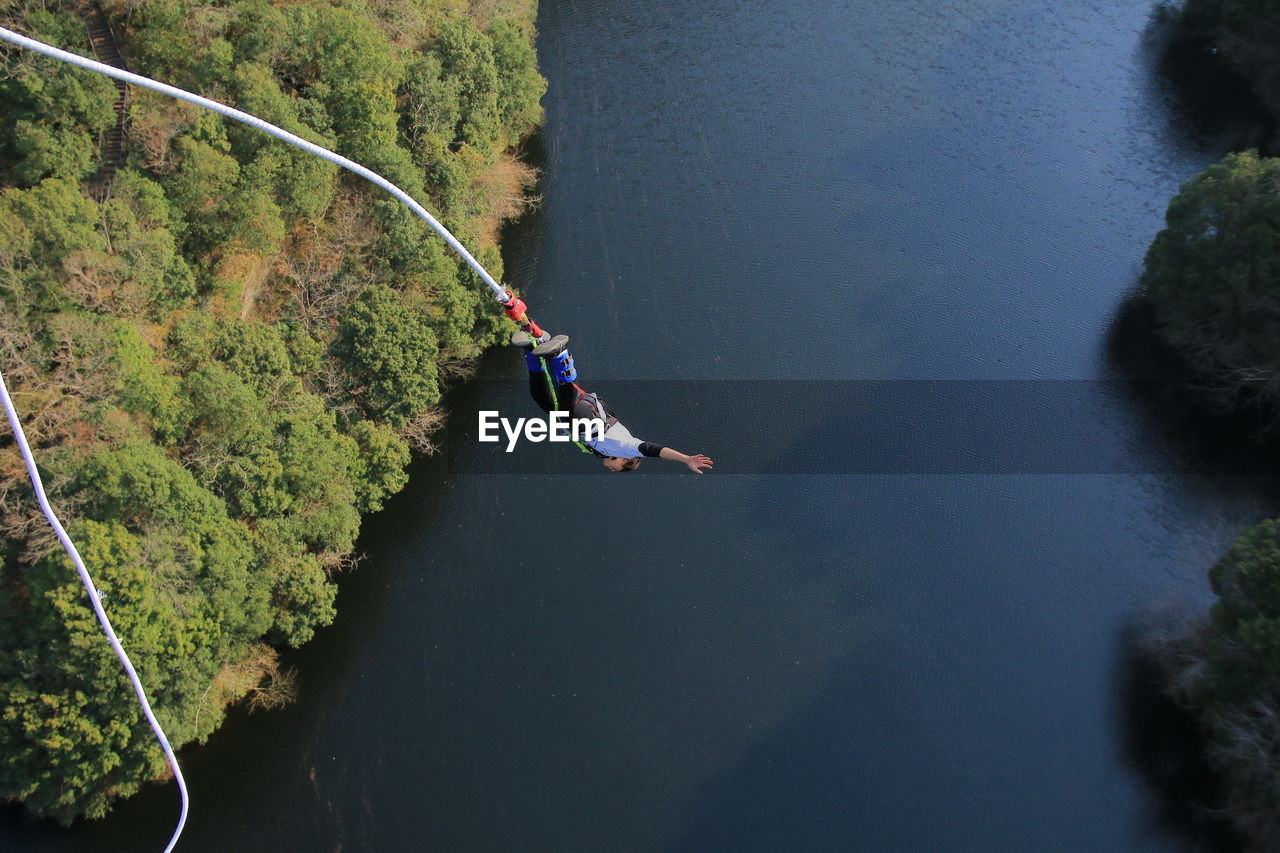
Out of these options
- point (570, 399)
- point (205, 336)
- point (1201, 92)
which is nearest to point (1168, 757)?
point (570, 399)

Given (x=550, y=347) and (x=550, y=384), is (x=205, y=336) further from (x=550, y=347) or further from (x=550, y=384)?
(x=550, y=347)

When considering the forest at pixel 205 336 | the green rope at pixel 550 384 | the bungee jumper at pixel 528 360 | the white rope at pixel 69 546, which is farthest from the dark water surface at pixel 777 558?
the green rope at pixel 550 384

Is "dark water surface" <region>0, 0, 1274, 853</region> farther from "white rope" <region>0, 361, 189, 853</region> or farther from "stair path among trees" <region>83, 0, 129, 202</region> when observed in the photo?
"stair path among trees" <region>83, 0, 129, 202</region>

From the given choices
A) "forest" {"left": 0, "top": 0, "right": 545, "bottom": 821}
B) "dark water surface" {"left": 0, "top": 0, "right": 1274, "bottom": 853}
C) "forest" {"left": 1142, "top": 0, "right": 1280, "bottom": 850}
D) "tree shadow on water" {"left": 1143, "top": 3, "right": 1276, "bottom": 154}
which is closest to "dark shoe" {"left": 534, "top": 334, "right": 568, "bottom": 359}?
"forest" {"left": 0, "top": 0, "right": 545, "bottom": 821}

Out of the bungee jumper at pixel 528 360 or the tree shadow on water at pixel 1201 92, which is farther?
the tree shadow on water at pixel 1201 92

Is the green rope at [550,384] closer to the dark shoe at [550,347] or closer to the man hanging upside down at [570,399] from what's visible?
the man hanging upside down at [570,399]

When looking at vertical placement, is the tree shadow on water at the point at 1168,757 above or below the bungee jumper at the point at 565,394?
below

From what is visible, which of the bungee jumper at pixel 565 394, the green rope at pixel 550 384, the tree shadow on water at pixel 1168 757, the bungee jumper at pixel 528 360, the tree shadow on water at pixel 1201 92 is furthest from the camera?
the tree shadow on water at pixel 1201 92
